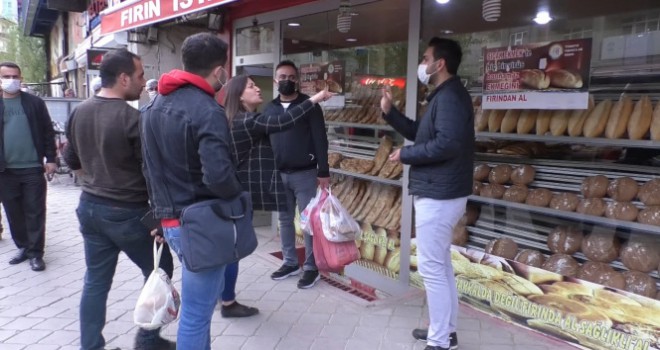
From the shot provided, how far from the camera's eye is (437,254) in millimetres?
2760

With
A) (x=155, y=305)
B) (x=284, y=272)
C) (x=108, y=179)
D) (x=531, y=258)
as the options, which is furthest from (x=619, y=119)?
(x=108, y=179)

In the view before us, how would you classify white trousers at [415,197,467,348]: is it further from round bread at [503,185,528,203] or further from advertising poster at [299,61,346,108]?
advertising poster at [299,61,346,108]

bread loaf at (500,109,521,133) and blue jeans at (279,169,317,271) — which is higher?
bread loaf at (500,109,521,133)

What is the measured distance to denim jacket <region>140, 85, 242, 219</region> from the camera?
2.06 meters

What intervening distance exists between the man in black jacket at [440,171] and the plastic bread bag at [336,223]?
0.79 meters

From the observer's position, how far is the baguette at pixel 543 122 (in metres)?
3.42

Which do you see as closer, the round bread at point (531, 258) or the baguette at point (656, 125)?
the baguette at point (656, 125)

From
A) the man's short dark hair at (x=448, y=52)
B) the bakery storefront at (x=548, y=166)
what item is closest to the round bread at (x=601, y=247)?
the bakery storefront at (x=548, y=166)

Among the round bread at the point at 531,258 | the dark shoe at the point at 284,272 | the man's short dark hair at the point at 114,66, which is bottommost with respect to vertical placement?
the dark shoe at the point at 284,272

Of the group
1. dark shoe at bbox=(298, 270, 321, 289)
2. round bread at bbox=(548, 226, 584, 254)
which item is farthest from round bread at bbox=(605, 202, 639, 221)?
dark shoe at bbox=(298, 270, 321, 289)

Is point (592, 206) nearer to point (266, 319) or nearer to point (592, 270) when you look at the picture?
point (592, 270)

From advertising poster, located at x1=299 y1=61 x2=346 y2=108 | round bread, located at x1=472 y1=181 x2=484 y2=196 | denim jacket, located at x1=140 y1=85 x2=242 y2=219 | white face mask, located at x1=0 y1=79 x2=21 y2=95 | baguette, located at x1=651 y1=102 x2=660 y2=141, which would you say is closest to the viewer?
denim jacket, located at x1=140 y1=85 x2=242 y2=219

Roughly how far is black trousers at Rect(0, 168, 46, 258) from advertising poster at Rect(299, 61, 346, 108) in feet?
8.80

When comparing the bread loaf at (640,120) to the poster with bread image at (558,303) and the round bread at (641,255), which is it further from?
the poster with bread image at (558,303)
